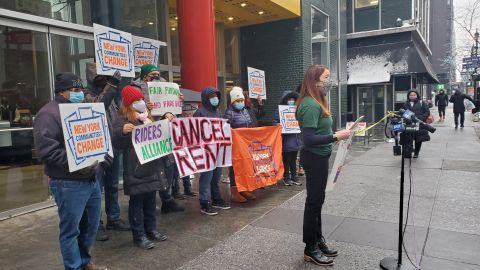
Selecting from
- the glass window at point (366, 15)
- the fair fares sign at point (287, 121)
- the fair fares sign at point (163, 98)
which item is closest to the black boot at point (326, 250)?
the fair fares sign at point (163, 98)

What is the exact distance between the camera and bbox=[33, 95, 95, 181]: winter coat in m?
3.02

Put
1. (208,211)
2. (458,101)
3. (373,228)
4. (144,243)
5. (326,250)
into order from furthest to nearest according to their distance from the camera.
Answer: (458,101) → (208,211) → (373,228) → (144,243) → (326,250)

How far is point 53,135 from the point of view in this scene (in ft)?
10.1

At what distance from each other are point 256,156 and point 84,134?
3297 millimetres

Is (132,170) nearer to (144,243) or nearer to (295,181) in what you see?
(144,243)

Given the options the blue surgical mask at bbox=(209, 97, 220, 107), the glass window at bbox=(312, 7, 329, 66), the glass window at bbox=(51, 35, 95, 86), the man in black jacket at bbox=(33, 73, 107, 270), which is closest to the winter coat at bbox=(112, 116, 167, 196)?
the man in black jacket at bbox=(33, 73, 107, 270)

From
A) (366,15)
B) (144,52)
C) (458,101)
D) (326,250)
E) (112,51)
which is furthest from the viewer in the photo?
(366,15)

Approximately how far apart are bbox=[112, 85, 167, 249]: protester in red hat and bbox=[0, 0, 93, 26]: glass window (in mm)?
3102

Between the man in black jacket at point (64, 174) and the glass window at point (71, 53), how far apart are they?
362cm

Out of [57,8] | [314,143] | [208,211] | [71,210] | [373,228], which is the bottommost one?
[373,228]

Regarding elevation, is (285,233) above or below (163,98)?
below

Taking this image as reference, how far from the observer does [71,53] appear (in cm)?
681

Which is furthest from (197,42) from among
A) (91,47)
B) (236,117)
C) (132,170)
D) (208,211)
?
(132,170)

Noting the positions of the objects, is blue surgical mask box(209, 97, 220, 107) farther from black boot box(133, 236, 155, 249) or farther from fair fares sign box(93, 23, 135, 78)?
black boot box(133, 236, 155, 249)
